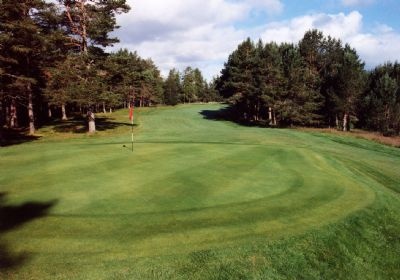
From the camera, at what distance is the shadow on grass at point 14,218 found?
8383 mm

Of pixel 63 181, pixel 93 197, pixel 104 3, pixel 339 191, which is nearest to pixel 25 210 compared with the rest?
pixel 93 197

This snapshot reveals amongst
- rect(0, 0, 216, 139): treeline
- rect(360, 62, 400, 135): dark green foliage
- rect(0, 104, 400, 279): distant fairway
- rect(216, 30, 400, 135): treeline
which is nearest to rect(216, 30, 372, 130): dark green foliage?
rect(216, 30, 400, 135): treeline

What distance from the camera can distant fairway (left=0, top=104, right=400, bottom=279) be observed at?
8.68 m

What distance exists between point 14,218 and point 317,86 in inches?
2226

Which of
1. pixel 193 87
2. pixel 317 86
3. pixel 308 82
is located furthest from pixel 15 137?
pixel 193 87

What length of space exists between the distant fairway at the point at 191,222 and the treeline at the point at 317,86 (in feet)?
129

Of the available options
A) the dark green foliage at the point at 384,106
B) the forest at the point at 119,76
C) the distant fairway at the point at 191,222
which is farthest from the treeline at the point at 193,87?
the distant fairway at the point at 191,222

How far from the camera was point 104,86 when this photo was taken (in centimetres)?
3991

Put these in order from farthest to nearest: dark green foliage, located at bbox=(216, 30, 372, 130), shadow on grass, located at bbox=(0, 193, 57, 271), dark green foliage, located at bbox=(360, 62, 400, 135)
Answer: dark green foliage, located at bbox=(360, 62, 400, 135) < dark green foliage, located at bbox=(216, 30, 372, 130) < shadow on grass, located at bbox=(0, 193, 57, 271)

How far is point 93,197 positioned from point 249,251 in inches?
227

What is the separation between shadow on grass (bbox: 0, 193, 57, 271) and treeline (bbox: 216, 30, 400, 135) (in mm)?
46545

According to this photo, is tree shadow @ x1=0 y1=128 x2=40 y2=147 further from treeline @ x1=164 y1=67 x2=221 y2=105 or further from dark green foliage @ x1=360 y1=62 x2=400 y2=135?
treeline @ x1=164 y1=67 x2=221 y2=105

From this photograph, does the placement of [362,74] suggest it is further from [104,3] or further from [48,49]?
[48,49]

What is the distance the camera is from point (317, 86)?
198 ft
